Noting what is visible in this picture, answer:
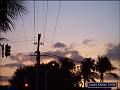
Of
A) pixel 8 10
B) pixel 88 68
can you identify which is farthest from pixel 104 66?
pixel 8 10

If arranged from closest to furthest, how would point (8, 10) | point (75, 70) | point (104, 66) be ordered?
point (8, 10), point (104, 66), point (75, 70)

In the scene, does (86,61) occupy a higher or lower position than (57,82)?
higher

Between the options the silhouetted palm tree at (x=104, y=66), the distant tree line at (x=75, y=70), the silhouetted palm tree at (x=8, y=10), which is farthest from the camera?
the silhouetted palm tree at (x=104, y=66)

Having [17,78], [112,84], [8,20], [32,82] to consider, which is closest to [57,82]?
[32,82]

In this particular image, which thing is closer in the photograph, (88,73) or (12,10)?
(12,10)

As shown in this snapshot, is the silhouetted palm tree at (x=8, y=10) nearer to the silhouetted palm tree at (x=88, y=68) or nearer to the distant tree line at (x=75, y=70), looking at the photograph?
the distant tree line at (x=75, y=70)

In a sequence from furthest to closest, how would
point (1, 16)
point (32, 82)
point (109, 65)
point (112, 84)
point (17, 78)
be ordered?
point (109, 65) → point (17, 78) → point (32, 82) → point (112, 84) → point (1, 16)

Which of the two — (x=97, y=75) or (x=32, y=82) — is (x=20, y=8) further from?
(x=97, y=75)

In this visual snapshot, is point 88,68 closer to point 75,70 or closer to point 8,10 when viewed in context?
point 75,70

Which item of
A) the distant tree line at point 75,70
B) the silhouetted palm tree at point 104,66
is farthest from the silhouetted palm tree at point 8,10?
the silhouetted palm tree at point 104,66

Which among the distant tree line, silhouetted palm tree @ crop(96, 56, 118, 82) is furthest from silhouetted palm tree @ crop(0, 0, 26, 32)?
silhouetted palm tree @ crop(96, 56, 118, 82)

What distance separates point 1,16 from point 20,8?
1.61 feet

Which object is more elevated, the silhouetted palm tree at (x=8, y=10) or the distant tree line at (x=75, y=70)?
the distant tree line at (x=75, y=70)

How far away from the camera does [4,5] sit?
8461mm
